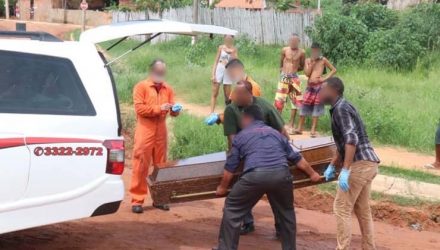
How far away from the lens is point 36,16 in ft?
167

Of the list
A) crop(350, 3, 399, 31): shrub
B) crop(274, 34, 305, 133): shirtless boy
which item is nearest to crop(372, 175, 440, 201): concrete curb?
crop(274, 34, 305, 133): shirtless boy

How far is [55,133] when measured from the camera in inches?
209

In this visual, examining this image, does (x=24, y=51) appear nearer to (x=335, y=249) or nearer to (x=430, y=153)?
(x=335, y=249)

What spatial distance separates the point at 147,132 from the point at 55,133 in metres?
2.32

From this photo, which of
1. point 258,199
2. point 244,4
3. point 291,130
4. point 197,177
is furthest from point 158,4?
point 258,199

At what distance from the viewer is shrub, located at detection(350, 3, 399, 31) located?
67.2 feet

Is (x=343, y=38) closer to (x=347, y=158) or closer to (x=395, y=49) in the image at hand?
(x=395, y=49)

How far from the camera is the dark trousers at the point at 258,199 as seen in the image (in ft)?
18.8

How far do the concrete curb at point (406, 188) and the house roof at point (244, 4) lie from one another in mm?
22366

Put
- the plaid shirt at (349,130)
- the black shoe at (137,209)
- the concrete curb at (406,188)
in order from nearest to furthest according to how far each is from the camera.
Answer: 1. the plaid shirt at (349,130)
2. the black shoe at (137,209)
3. the concrete curb at (406,188)

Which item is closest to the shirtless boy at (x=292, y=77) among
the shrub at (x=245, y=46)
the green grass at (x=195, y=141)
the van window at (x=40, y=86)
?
the green grass at (x=195, y=141)

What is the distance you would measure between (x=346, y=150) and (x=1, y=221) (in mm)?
2846

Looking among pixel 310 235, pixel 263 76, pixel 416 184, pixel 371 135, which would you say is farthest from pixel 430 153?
pixel 263 76

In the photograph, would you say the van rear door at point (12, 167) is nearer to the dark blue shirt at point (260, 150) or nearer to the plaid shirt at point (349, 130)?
the dark blue shirt at point (260, 150)
